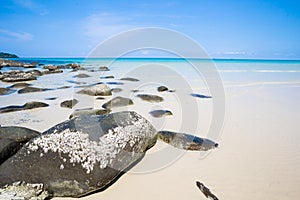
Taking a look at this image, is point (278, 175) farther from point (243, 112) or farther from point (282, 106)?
point (282, 106)

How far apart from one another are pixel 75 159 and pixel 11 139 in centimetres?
152

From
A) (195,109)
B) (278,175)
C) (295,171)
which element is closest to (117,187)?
(278,175)

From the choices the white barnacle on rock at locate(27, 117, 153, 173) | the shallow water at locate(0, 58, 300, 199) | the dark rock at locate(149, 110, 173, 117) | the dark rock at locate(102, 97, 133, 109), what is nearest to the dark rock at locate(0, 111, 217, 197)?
the white barnacle on rock at locate(27, 117, 153, 173)

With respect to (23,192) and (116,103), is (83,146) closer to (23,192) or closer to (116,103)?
(23,192)

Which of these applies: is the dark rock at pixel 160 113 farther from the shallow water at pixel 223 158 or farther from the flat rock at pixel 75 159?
the flat rock at pixel 75 159

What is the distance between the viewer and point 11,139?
3.92 meters

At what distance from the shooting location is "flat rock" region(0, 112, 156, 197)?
10.2 feet

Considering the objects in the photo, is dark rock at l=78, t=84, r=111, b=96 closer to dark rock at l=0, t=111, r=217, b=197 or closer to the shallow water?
the shallow water

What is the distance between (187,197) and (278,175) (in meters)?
1.73

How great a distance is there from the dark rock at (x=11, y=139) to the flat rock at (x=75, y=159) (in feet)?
1.01

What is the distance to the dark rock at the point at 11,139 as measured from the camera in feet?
11.7

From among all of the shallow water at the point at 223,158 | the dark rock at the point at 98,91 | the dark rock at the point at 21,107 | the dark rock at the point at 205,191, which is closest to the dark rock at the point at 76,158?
the shallow water at the point at 223,158

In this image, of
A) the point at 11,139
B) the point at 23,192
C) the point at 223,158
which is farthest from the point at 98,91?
the point at 23,192

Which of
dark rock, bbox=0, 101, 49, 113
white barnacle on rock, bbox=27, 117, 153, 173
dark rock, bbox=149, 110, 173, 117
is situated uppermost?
white barnacle on rock, bbox=27, 117, 153, 173
